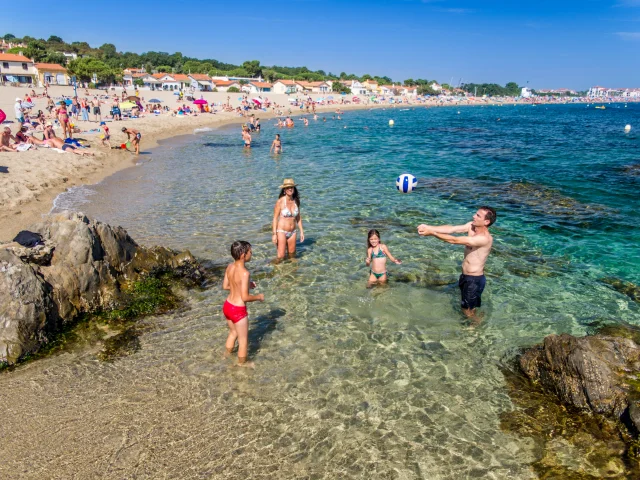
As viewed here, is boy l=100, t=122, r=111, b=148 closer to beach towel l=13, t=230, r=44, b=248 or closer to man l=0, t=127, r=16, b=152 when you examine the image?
man l=0, t=127, r=16, b=152

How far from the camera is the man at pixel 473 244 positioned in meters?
6.33

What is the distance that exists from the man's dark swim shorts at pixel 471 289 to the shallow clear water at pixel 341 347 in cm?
39

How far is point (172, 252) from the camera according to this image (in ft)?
30.6

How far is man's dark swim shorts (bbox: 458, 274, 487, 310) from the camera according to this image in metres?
6.94

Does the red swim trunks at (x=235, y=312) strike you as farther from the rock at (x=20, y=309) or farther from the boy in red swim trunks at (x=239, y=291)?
the rock at (x=20, y=309)

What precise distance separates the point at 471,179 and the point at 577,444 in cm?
1671

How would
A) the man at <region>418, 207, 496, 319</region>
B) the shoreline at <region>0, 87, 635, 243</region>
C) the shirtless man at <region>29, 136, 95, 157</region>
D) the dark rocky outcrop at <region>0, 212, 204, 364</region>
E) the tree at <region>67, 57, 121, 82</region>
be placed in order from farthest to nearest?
the tree at <region>67, 57, 121, 82</region>
the shirtless man at <region>29, 136, 95, 157</region>
the shoreline at <region>0, 87, 635, 243</region>
the man at <region>418, 207, 496, 319</region>
the dark rocky outcrop at <region>0, 212, 204, 364</region>

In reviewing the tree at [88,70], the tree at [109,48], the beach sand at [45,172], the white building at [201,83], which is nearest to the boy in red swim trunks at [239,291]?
the beach sand at [45,172]

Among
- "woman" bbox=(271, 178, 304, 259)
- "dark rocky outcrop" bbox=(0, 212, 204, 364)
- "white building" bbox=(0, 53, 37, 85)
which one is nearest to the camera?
"dark rocky outcrop" bbox=(0, 212, 204, 364)

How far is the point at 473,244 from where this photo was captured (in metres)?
6.61

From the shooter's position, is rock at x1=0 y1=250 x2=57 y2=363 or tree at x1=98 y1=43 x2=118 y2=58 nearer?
rock at x1=0 y1=250 x2=57 y2=363

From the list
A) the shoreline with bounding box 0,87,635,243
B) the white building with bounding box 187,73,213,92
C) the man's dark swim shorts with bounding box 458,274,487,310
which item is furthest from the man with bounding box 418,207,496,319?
the white building with bounding box 187,73,213,92

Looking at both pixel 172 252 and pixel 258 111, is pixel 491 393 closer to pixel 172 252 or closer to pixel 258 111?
pixel 172 252

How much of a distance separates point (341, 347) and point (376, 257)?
226cm
